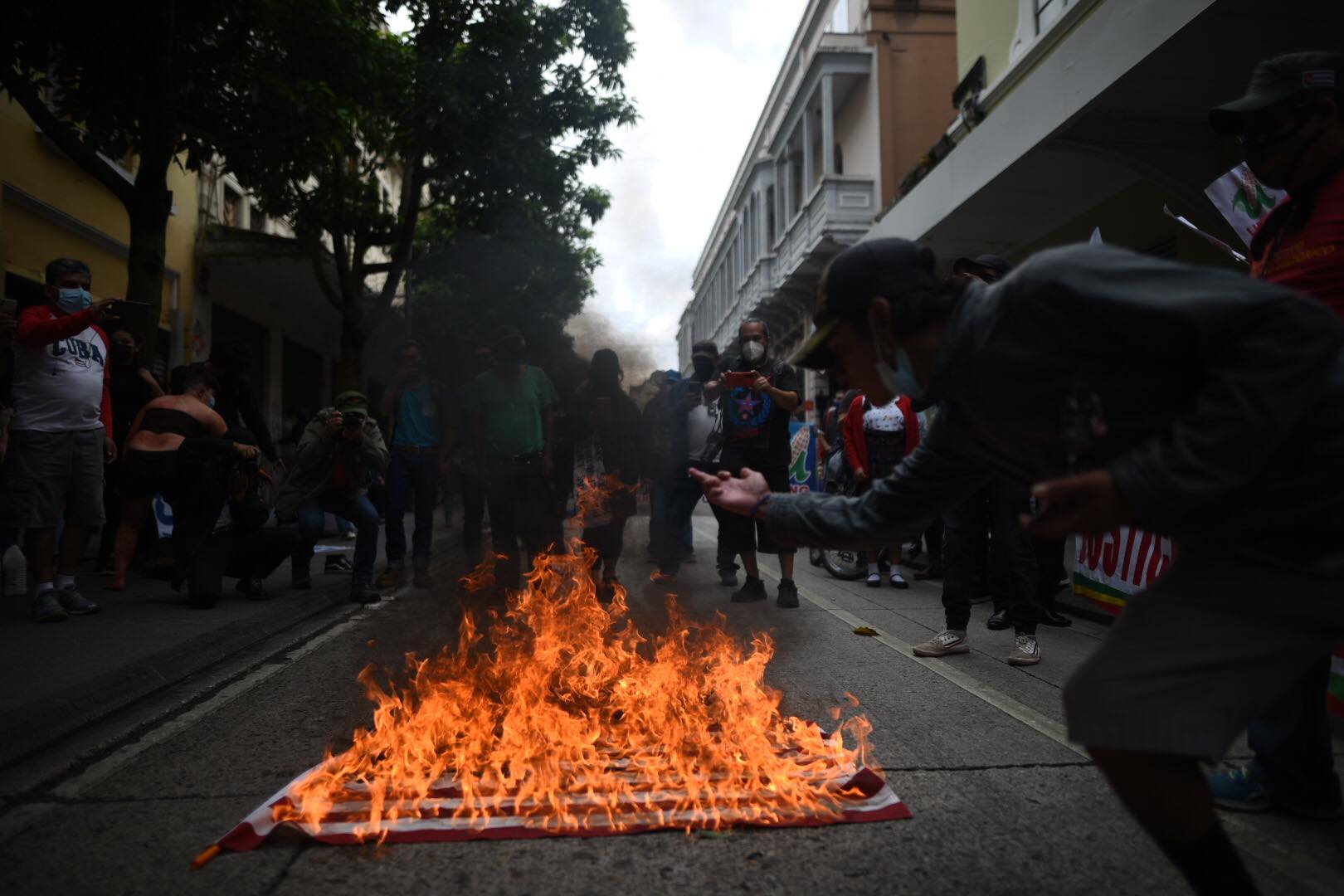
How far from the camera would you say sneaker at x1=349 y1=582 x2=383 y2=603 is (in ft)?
23.4

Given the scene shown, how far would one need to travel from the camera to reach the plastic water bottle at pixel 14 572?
6.57 metres

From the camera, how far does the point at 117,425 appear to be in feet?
24.4

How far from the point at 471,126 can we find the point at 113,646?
10984 mm

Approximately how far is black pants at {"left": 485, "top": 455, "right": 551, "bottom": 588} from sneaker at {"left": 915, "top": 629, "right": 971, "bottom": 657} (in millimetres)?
2983

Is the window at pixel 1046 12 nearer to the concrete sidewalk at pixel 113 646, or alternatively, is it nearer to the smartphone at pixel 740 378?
the smartphone at pixel 740 378

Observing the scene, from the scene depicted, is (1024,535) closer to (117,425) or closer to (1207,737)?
(1207,737)

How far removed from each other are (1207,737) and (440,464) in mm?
6864

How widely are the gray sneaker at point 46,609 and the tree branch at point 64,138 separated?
4.01 metres

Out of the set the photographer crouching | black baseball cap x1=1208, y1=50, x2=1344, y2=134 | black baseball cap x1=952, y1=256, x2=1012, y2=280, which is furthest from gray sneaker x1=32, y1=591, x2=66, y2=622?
black baseball cap x1=1208, y1=50, x2=1344, y2=134

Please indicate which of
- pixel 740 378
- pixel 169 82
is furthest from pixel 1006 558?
pixel 169 82

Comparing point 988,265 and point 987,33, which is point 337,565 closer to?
point 988,265

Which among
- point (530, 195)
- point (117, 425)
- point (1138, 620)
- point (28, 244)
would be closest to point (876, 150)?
point (530, 195)

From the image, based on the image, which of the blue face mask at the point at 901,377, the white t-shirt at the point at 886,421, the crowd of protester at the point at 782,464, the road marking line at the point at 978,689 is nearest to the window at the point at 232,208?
the crowd of protester at the point at 782,464

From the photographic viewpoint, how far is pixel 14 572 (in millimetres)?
6656
